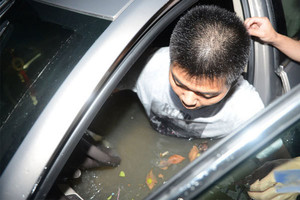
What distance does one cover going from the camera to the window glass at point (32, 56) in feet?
3.84

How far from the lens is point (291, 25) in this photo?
6.43ft

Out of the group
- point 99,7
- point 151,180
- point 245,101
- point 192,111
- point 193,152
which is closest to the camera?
point 99,7

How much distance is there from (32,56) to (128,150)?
159 cm

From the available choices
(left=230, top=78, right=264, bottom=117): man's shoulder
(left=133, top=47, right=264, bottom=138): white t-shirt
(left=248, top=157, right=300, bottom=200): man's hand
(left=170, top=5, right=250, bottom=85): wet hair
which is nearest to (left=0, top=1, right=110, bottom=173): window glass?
(left=170, top=5, right=250, bottom=85): wet hair

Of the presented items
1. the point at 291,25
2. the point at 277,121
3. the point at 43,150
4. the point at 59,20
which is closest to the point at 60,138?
the point at 43,150

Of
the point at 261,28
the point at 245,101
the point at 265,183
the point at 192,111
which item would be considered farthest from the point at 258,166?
the point at 261,28

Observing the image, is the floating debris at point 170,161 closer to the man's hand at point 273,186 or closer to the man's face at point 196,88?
the man's hand at point 273,186

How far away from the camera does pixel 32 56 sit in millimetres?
1351

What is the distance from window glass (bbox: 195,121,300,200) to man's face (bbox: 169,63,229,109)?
54 cm

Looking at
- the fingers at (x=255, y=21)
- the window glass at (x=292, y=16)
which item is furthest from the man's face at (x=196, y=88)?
the window glass at (x=292, y=16)

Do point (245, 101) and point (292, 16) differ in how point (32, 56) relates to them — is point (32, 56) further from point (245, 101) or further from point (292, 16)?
point (292, 16)

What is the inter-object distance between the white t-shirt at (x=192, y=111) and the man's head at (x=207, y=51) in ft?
1.56

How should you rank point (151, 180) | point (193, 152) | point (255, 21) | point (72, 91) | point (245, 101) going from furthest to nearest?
point (193, 152)
point (151, 180)
point (245, 101)
point (255, 21)
point (72, 91)

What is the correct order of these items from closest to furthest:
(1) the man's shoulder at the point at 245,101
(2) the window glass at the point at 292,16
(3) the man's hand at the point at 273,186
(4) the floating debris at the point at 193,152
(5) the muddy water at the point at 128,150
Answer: (3) the man's hand at the point at 273,186, (1) the man's shoulder at the point at 245,101, (2) the window glass at the point at 292,16, (5) the muddy water at the point at 128,150, (4) the floating debris at the point at 193,152
